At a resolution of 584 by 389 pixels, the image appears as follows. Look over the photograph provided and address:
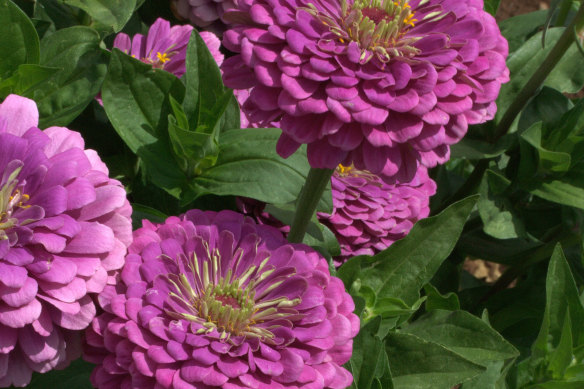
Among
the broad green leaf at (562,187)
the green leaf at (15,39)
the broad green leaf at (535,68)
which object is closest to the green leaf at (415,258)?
the broad green leaf at (562,187)

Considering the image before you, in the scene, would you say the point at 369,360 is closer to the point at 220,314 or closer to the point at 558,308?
the point at 220,314

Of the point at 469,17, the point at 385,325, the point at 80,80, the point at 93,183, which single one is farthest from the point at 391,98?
the point at 80,80

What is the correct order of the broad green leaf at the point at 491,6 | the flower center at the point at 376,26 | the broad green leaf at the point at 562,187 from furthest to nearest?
1. the broad green leaf at the point at 491,6
2. the broad green leaf at the point at 562,187
3. the flower center at the point at 376,26

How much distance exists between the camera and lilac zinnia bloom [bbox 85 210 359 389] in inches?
34.4

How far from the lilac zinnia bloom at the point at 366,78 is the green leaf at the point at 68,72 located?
0.37 metres

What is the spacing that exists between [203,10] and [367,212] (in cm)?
57

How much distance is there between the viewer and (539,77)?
1364 mm

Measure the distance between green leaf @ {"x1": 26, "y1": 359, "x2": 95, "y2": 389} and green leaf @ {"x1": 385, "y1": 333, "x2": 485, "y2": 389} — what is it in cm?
46

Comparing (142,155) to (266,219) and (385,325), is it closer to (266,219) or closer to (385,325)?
(266,219)

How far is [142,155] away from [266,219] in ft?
0.79

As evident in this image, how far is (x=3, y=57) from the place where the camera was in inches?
47.3

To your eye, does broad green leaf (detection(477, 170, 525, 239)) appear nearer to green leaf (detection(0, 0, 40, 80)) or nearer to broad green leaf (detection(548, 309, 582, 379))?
broad green leaf (detection(548, 309, 582, 379))

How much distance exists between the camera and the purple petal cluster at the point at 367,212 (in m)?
1.31

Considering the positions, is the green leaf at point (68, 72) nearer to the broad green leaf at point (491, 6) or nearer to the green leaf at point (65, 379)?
the green leaf at point (65, 379)
